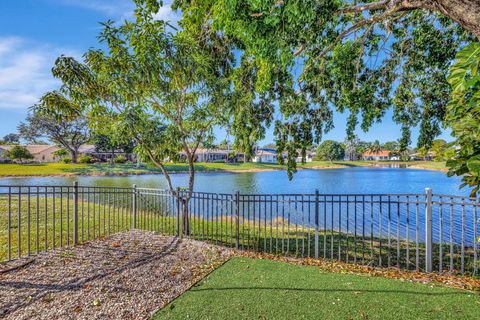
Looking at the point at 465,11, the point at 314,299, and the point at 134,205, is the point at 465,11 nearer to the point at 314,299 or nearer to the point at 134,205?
the point at 314,299

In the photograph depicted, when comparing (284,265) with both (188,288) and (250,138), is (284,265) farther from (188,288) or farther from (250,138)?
(250,138)

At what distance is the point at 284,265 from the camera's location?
5.52 meters

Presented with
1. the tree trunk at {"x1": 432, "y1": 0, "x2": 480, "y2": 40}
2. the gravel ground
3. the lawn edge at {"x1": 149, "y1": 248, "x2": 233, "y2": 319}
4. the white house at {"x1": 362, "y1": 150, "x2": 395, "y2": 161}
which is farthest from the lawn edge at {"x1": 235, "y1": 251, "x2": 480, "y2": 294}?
the white house at {"x1": 362, "y1": 150, "x2": 395, "y2": 161}

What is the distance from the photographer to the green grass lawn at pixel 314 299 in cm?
357

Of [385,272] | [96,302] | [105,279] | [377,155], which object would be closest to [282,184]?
[385,272]

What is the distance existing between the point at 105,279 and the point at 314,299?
3.51m

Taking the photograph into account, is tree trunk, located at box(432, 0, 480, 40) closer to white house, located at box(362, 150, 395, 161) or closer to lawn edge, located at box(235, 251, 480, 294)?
lawn edge, located at box(235, 251, 480, 294)

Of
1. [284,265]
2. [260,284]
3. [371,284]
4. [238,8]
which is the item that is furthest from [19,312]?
[238,8]

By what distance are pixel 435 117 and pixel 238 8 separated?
21.7ft

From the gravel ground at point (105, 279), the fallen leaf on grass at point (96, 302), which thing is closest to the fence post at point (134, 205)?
the gravel ground at point (105, 279)

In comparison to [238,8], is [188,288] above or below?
below

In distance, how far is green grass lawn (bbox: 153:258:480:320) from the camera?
3.57 metres

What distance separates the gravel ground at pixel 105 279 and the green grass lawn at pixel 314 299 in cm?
48

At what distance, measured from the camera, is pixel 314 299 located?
3973 mm
